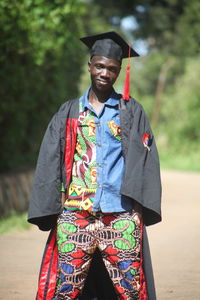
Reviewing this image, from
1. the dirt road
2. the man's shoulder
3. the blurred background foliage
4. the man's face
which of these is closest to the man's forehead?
the man's face

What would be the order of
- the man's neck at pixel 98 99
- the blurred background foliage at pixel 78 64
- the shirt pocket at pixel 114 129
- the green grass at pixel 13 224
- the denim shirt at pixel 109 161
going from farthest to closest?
the blurred background foliage at pixel 78 64 < the green grass at pixel 13 224 < the man's neck at pixel 98 99 < the shirt pocket at pixel 114 129 < the denim shirt at pixel 109 161

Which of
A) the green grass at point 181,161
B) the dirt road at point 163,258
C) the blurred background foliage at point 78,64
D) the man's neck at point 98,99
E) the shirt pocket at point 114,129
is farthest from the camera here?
the green grass at point 181,161

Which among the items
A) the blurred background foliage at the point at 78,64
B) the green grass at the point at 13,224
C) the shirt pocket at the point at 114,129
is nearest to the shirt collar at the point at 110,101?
the shirt pocket at the point at 114,129

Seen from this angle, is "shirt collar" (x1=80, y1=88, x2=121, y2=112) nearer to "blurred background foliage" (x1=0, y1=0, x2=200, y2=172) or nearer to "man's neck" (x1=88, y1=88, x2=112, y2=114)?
"man's neck" (x1=88, y1=88, x2=112, y2=114)

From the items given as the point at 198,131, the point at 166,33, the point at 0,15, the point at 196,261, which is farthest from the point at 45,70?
the point at 166,33

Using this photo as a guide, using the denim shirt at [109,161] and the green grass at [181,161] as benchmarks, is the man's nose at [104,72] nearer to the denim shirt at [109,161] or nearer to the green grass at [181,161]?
the denim shirt at [109,161]

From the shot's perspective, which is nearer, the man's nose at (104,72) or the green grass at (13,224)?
the man's nose at (104,72)

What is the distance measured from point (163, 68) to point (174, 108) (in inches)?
479

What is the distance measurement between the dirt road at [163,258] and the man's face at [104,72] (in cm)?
213

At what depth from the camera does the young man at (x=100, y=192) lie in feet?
12.4

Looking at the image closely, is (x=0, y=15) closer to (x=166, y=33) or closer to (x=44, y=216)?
(x=44, y=216)

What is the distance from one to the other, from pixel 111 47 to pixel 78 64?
11317mm

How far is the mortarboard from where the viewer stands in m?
3.94

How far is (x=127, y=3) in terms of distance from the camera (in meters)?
39.9
